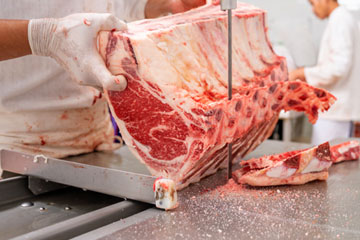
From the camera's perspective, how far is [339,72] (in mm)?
4672

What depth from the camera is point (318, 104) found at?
2.06 metres

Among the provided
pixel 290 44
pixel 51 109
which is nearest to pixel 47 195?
pixel 51 109

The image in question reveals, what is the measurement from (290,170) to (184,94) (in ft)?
1.68

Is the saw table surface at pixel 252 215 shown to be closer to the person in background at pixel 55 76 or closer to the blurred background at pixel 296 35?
the person in background at pixel 55 76

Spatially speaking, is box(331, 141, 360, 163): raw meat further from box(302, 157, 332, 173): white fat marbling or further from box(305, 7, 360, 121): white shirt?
box(305, 7, 360, 121): white shirt

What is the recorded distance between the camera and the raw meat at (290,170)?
5.61ft

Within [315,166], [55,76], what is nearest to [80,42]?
[55,76]

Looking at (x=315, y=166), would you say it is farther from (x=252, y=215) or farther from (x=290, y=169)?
(x=252, y=215)

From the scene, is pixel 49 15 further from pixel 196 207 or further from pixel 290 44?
pixel 290 44

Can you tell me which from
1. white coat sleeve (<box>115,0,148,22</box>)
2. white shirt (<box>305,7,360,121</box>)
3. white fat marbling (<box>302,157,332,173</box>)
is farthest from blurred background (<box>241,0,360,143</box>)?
white fat marbling (<box>302,157,332,173</box>)

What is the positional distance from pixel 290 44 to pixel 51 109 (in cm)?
471

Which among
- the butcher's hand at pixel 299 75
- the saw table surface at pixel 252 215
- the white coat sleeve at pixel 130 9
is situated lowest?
the butcher's hand at pixel 299 75

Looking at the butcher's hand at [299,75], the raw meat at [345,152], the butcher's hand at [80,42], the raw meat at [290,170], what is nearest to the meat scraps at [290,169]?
the raw meat at [290,170]

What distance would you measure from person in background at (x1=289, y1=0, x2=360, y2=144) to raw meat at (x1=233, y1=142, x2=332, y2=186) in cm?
312
